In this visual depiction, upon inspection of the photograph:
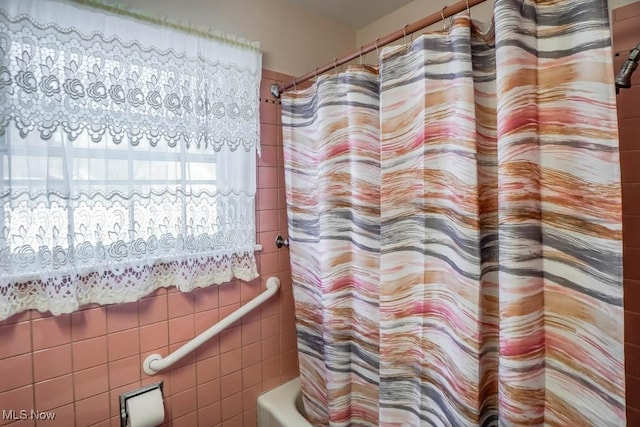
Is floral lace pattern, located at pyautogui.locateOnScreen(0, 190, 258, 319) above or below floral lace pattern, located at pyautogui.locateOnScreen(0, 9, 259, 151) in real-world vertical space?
below

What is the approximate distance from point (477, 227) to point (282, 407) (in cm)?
124

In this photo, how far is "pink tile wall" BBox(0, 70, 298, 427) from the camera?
1.03m

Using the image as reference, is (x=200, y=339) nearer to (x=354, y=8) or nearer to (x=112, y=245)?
(x=112, y=245)

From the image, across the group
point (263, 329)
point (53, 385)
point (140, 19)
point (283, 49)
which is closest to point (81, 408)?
point (53, 385)

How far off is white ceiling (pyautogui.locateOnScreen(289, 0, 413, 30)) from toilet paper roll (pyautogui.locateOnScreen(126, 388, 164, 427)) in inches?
76.2

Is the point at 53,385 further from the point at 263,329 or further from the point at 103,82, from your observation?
the point at 103,82

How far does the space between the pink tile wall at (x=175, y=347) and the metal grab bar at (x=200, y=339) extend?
0.03 metres

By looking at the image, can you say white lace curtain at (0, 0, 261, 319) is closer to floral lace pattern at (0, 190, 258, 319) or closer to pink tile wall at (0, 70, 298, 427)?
floral lace pattern at (0, 190, 258, 319)

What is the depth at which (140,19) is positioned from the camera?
3.65ft

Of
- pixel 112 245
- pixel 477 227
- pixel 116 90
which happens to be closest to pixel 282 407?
pixel 112 245

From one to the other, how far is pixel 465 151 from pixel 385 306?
57cm

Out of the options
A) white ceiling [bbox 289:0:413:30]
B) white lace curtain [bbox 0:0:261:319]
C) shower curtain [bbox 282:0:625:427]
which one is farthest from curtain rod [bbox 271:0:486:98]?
white ceiling [bbox 289:0:413:30]

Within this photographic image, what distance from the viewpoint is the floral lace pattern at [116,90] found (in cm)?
91

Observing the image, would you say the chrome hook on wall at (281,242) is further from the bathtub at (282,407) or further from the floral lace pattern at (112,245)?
the bathtub at (282,407)
